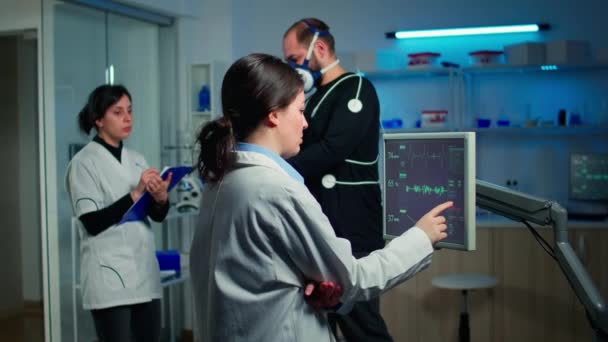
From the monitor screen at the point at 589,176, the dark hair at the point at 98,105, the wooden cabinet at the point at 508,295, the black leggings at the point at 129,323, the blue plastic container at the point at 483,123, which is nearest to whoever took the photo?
the black leggings at the point at 129,323

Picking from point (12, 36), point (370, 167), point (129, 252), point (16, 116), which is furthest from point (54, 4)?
point (370, 167)

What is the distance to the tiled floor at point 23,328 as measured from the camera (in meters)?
3.53

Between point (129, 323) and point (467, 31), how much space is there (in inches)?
115

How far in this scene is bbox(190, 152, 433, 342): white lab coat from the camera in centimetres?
136

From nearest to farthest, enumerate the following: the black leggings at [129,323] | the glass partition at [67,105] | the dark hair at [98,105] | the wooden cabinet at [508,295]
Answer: the black leggings at [129,323]
the dark hair at [98,105]
the glass partition at [67,105]
the wooden cabinet at [508,295]

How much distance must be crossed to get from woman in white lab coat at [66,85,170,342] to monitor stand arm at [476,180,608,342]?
1.33 metres

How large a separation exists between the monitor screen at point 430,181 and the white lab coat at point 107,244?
1.18m

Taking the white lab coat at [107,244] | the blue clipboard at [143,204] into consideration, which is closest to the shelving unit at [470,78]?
the blue clipboard at [143,204]

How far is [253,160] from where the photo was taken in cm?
142

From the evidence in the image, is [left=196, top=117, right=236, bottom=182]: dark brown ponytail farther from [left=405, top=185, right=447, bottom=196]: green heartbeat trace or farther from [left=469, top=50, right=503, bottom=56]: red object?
[left=469, top=50, right=503, bottom=56]: red object

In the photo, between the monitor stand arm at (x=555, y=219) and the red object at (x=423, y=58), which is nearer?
the monitor stand arm at (x=555, y=219)

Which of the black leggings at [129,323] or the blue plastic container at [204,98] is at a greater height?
the blue plastic container at [204,98]

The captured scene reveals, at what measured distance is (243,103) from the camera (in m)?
1.45

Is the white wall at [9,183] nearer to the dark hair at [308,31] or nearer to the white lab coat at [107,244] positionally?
the white lab coat at [107,244]
